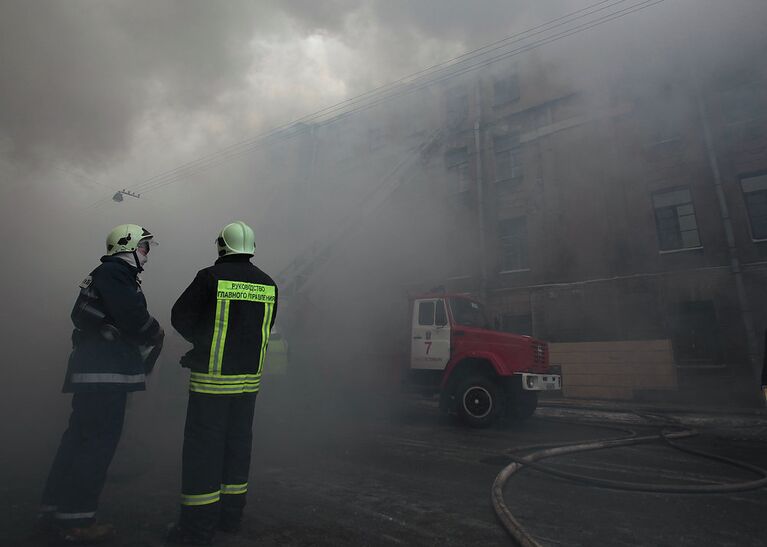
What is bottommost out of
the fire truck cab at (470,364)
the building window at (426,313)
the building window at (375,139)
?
the fire truck cab at (470,364)

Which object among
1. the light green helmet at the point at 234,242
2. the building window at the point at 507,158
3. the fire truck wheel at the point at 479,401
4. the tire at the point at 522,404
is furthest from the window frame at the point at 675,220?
the light green helmet at the point at 234,242

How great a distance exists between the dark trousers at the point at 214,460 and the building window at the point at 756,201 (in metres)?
12.8

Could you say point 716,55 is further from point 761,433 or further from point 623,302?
point 761,433

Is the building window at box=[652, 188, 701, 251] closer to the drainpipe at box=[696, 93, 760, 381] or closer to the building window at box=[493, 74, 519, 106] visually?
the drainpipe at box=[696, 93, 760, 381]

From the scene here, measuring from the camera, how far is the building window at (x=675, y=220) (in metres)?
10.9

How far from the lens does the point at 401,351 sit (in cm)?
612

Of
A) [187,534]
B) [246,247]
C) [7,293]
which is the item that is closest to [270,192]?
[7,293]

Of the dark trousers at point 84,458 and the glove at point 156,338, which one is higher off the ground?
the glove at point 156,338

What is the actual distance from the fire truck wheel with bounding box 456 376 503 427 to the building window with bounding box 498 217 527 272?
860 centimetres

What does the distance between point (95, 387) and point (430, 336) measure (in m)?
4.37

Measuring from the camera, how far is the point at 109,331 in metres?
2.14

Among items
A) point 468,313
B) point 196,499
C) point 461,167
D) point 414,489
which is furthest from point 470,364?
point 461,167

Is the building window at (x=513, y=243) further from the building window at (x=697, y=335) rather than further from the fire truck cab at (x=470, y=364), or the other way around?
the fire truck cab at (x=470, y=364)

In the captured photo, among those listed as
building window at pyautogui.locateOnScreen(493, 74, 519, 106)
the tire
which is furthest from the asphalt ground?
building window at pyautogui.locateOnScreen(493, 74, 519, 106)
